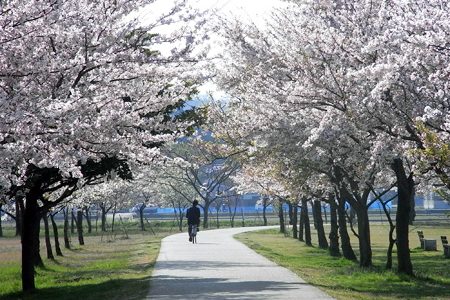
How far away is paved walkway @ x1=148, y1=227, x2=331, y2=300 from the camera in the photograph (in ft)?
49.8

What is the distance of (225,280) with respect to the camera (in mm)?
18516

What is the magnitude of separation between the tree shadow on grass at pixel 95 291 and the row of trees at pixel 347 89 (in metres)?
4.62

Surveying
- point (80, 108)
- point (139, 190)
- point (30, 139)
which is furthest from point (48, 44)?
point (139, 190)

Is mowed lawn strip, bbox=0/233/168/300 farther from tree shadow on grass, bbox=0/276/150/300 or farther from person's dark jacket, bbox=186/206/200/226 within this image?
person's dark jacket, bbox=186/206/200/226

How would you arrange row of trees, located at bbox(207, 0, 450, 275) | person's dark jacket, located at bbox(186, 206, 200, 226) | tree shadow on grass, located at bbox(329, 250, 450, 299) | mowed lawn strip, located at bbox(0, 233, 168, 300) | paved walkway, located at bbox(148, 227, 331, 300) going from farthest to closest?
person's dark jacket, located at bbox(186, 206, 200, 226) < mowed lawn strip, located at bbox(0, 233, 168, 300) < tree shadow on grass, located at bbox(329, 250, 450, 299) < paved walkway, located at bbox(148, 227, 331, 300) < row of trees, located at bbox(207, 0, 450, 275)

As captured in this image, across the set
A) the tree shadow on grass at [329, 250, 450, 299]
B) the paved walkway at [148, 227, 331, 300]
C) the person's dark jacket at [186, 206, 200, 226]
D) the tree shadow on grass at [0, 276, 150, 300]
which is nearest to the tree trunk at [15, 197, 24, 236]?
the tree shadow on grass at [0, 276, 150, 300]

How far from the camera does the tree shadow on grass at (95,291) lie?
1692 centimetres

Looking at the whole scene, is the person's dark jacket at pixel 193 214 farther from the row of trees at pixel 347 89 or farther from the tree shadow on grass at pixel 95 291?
the tree shadow on grass at pixel 95 291

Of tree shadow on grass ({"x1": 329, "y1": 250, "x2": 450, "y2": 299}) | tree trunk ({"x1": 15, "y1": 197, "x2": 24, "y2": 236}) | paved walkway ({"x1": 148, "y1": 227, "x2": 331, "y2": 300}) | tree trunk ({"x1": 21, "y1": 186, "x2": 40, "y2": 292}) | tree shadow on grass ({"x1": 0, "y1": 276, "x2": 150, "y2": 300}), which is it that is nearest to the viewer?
paved walkway ({"x1": 148, "y1": 227, "x2": 331, "y2": 300})

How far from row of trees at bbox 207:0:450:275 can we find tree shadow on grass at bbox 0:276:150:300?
15.2 feet

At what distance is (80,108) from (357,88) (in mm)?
6813

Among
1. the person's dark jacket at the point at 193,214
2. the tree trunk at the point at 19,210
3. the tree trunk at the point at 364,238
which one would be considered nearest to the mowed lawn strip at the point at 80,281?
the tree trunk at the point at 19,210

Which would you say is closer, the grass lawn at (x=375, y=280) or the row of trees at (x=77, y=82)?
the row of trees at (x=77, y=82)

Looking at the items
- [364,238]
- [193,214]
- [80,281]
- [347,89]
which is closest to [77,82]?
[347,89]
